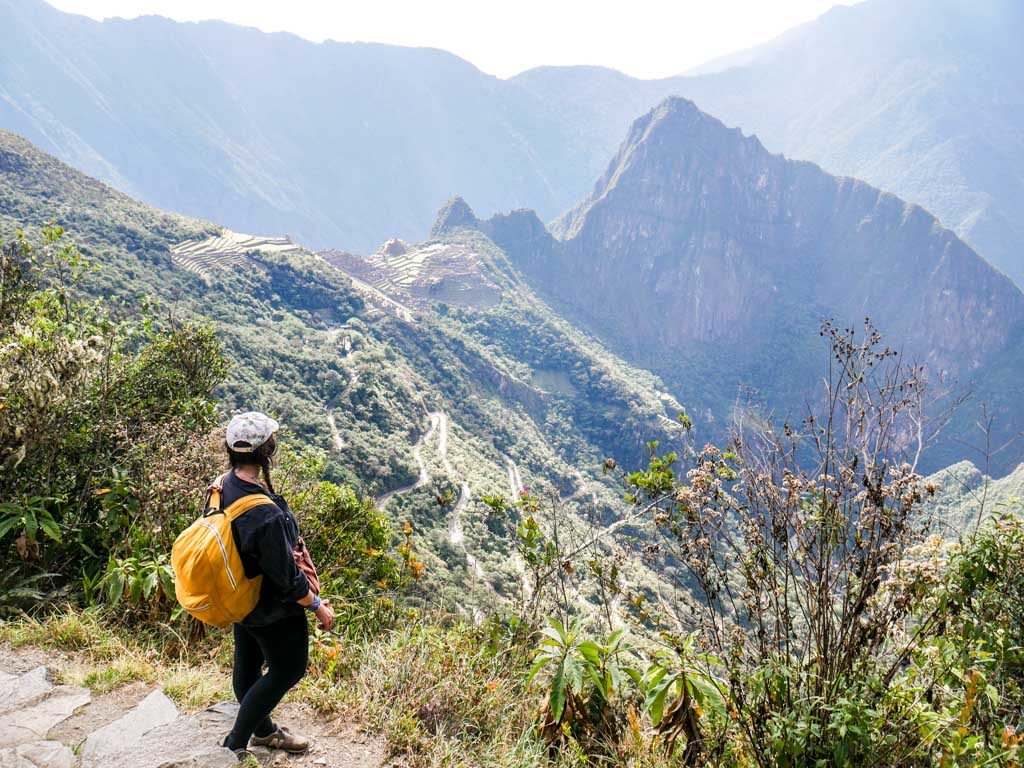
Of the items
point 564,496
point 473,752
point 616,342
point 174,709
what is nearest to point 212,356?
point 174,709

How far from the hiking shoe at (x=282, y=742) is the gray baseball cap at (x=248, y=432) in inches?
52.3

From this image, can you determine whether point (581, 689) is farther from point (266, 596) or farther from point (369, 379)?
point (369, 379)

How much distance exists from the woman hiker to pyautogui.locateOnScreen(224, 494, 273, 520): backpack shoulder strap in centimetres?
2

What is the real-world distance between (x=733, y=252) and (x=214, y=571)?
144 meters

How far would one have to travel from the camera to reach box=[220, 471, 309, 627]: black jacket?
7.10ft

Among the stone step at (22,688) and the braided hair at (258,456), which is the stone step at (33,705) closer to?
the stone step at (22,688)

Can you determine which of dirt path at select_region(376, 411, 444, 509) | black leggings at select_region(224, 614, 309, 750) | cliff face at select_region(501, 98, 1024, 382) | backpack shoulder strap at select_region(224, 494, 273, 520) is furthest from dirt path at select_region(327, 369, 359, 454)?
cliff face at select_region(501, 98, 1024, 382)

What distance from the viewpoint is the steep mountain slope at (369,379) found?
2778 cm

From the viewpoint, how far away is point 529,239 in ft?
391

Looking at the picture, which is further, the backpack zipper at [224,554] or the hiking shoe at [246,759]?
the hiking shoe at [246,759]

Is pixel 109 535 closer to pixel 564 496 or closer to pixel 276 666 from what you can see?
pixel 276 666

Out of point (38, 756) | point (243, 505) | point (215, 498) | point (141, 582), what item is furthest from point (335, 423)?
point (243, 505)

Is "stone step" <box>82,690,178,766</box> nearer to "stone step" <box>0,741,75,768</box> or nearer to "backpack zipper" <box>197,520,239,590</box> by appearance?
"stone step" <box>0,741,75,768</box>

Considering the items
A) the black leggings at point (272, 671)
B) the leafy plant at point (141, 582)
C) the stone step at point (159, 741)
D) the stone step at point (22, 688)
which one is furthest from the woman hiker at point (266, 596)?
the leafy plant at point (141, 582)
